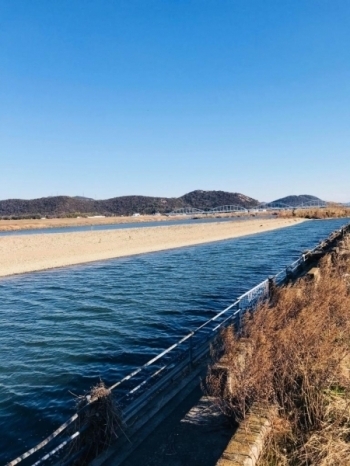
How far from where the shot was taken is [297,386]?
5.86 m

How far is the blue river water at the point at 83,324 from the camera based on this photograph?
30.9ft

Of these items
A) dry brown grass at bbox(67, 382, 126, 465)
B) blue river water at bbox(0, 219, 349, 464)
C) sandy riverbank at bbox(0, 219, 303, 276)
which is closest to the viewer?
dry brown grass at bbox(67, 382, 126, 465)

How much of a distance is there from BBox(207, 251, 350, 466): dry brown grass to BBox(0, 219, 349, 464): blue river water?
5044 mm

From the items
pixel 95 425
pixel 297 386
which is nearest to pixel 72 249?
pixel 95 425

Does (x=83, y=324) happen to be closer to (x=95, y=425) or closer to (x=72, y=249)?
(x=95, y=425)

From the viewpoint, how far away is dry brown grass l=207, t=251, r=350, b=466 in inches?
187

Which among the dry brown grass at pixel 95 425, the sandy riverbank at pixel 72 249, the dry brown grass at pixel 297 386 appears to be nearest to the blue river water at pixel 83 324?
the dry brown grass at pixel 95 425

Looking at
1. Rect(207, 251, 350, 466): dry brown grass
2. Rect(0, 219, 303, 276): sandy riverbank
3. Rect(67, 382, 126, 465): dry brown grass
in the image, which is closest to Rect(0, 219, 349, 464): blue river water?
Rect(67, 382, 126, 465): dry brown grass

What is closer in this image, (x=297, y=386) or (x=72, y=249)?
(x=297, y=386)

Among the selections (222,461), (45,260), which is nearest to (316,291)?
(222,461)

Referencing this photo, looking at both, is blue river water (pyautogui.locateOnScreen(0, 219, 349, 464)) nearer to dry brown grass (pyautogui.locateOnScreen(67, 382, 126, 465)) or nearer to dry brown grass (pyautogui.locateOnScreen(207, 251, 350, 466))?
dry brown grass (pyautogui.locateOnScreen(67, 382, 126, 465))

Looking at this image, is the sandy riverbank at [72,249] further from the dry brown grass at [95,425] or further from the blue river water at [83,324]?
the dry brown grass at [95,425]

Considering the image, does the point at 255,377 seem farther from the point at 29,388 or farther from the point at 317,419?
the point at 29,388

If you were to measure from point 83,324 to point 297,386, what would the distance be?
1200 centimetres
